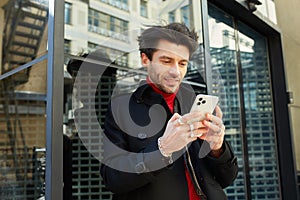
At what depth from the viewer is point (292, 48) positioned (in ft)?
12.7

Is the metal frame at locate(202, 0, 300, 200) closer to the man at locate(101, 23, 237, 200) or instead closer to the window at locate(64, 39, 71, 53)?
the window at locate(64, 39, 71, 53)

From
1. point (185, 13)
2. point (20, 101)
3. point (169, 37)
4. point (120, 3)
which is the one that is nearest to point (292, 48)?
point (185, 13)

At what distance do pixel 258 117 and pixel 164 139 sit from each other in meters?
2.72

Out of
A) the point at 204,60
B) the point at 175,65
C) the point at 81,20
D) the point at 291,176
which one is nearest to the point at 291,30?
the point at 291,176

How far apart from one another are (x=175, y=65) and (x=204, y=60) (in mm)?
1209

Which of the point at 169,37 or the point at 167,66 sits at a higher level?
the point at 169,37

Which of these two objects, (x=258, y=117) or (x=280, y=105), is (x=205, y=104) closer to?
(x=258, y=117)

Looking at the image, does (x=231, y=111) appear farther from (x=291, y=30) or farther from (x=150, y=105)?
(x=150, y=105)

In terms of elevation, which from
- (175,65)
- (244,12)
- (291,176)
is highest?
(244,12)

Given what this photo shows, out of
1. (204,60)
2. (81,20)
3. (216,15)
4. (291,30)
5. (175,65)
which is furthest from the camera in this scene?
(291,30)

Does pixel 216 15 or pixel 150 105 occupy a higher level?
pixel 216 15

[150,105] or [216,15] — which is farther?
[216,15]

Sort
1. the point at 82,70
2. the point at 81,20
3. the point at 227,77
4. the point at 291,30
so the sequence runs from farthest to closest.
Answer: the point at 291,30 → the point at 81,20 → the point at 227,77 → the point at 82,70

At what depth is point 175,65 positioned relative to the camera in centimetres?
116
